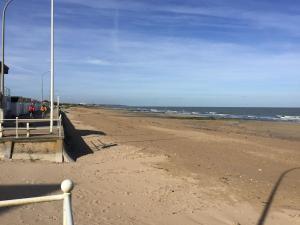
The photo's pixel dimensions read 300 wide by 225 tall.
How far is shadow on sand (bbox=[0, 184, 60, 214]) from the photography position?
443 inches

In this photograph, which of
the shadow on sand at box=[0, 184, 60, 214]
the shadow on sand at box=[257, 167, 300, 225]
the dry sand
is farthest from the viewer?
Result: the shadow on sand at box=[0, 184, 60, 214]

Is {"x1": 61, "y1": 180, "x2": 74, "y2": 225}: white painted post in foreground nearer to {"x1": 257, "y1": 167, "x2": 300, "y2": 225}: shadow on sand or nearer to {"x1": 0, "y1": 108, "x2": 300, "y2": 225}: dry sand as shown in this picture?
{"x1": 0, "y1": 108, "x2": 300, "y2": 225}: dry sand

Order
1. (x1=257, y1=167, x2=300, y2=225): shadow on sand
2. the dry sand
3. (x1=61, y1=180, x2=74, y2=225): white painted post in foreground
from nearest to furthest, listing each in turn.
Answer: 1. (x1=61, y1=180, x2=74, y2=225): white painted post in foreground
2. the dry sand
3. (x1=257, y1=167, x2=300, y2=225): shadow on sand

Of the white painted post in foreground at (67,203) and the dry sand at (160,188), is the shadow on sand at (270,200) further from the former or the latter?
the white painted post in foreground at (67,203)

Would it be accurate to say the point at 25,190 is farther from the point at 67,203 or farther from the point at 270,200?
the point at 67,203

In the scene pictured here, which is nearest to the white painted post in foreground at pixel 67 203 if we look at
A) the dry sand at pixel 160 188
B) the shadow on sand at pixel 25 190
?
the dry sand at pixel 160 188

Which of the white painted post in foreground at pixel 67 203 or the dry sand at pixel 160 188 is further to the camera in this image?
the dry sand at pixel 160 188

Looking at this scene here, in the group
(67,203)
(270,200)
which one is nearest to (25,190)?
(270,200)

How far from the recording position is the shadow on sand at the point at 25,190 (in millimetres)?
11250

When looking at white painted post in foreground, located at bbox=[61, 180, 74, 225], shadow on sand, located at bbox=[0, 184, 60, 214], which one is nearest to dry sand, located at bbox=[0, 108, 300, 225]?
shadow on sand, located at bbox=[0, 184, 60, 214]

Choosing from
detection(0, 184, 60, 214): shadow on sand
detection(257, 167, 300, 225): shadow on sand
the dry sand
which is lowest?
detection(257, 167, 300, 225): shadow on sand

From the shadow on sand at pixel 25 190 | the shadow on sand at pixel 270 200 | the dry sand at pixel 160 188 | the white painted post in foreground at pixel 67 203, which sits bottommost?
the shadow on sand at pixel 270 200

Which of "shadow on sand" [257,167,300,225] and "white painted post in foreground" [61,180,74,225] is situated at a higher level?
"white painted post in foreground" [61,180,74,225]

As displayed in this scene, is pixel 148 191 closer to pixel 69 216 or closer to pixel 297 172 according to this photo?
pixel 297 172
